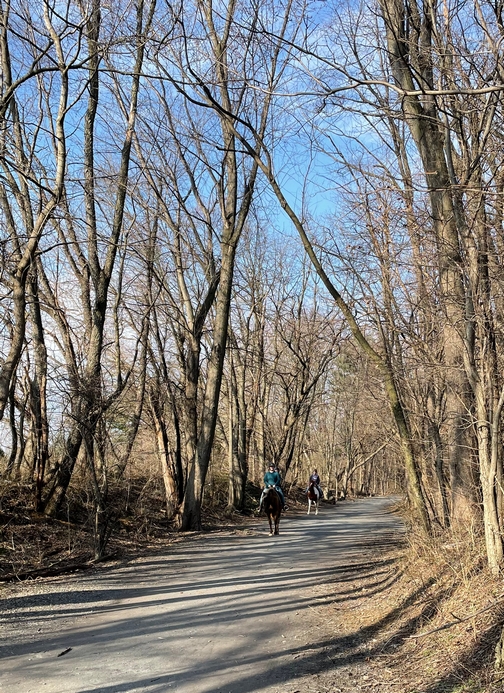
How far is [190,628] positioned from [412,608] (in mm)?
2570

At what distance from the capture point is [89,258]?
14805mm

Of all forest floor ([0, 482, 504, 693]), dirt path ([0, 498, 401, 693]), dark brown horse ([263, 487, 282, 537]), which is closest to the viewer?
forest floor ([0, 482, 504, 693])

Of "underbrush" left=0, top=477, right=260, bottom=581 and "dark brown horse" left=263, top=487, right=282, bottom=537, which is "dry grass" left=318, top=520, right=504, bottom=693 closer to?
"underbrush" left=0, top=477, right=260, bottom=581

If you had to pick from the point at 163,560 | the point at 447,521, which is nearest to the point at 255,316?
the point at 163,560

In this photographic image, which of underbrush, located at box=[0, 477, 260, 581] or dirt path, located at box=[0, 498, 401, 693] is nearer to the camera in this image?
dirt path, located at box=[0, 498, 401, 693]

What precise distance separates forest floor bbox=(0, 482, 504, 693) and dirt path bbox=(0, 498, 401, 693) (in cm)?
16

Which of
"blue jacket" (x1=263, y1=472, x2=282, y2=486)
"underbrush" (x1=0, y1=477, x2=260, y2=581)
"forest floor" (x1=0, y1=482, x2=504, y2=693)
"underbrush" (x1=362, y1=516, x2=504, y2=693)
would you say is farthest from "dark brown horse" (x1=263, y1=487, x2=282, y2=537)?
"underbrush" (x1=362, y1=516, x2=504, y2=693)

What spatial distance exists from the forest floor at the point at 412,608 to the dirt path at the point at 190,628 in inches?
6.1

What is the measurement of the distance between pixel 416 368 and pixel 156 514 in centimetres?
1134

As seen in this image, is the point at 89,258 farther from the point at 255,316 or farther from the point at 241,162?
the point at 255,316

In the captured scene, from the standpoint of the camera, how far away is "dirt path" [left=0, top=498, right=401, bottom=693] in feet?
16.6

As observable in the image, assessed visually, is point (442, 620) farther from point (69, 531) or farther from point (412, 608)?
point (69, 531)

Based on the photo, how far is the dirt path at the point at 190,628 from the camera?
199 inches

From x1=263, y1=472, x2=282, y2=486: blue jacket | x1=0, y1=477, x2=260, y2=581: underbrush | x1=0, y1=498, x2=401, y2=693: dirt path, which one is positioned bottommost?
x1=0, y1=498, x2=401, y2=693: dirt path
